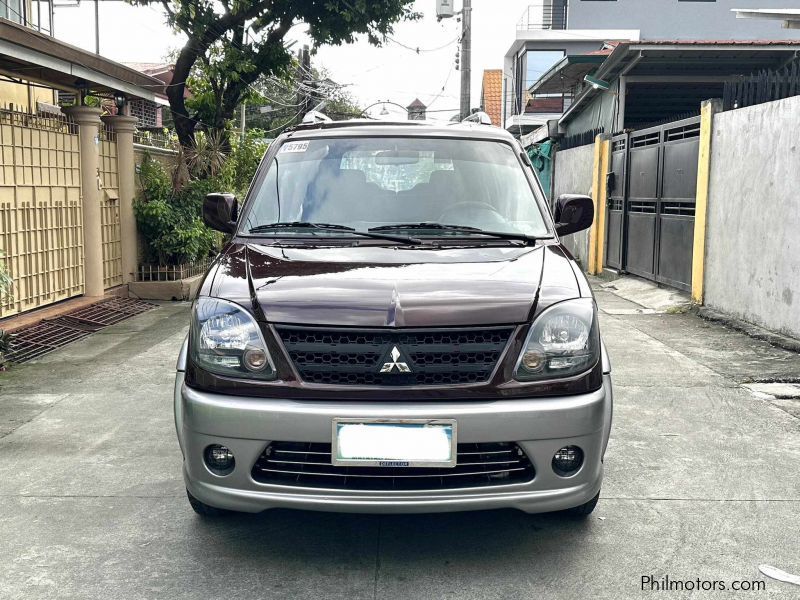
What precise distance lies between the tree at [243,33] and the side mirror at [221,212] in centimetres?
918

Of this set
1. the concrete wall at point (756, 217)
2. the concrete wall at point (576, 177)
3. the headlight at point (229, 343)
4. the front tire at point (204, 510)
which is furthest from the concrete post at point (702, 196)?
the headlight at point (229, 343)

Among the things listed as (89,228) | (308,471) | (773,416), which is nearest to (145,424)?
(308,471)

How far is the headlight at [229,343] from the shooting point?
3261mm

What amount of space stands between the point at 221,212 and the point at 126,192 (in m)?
7.98

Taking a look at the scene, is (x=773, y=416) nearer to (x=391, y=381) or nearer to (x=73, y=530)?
(x=391, y=381)

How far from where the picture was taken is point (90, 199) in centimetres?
1090

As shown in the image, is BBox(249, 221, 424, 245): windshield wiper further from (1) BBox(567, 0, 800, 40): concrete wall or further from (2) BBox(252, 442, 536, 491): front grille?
(1) BBox(567, 0, 800, 40): concrete wall

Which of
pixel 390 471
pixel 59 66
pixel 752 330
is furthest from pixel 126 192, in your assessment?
pixel 390 471

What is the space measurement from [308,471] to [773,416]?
147 inches

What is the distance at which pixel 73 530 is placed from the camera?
12.4 feet

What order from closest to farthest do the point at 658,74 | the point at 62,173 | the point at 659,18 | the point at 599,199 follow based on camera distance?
1. the point at 62,173
2. the point at 658,74
3. the point at 599,199
4. the point at 659,18

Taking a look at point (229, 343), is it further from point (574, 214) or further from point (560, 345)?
point (574, 214)

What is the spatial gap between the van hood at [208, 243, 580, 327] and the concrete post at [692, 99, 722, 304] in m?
6.97

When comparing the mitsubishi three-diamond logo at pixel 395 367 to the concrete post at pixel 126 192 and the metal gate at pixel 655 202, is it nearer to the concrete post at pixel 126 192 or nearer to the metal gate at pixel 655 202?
the metal gate at pixel 655 202
